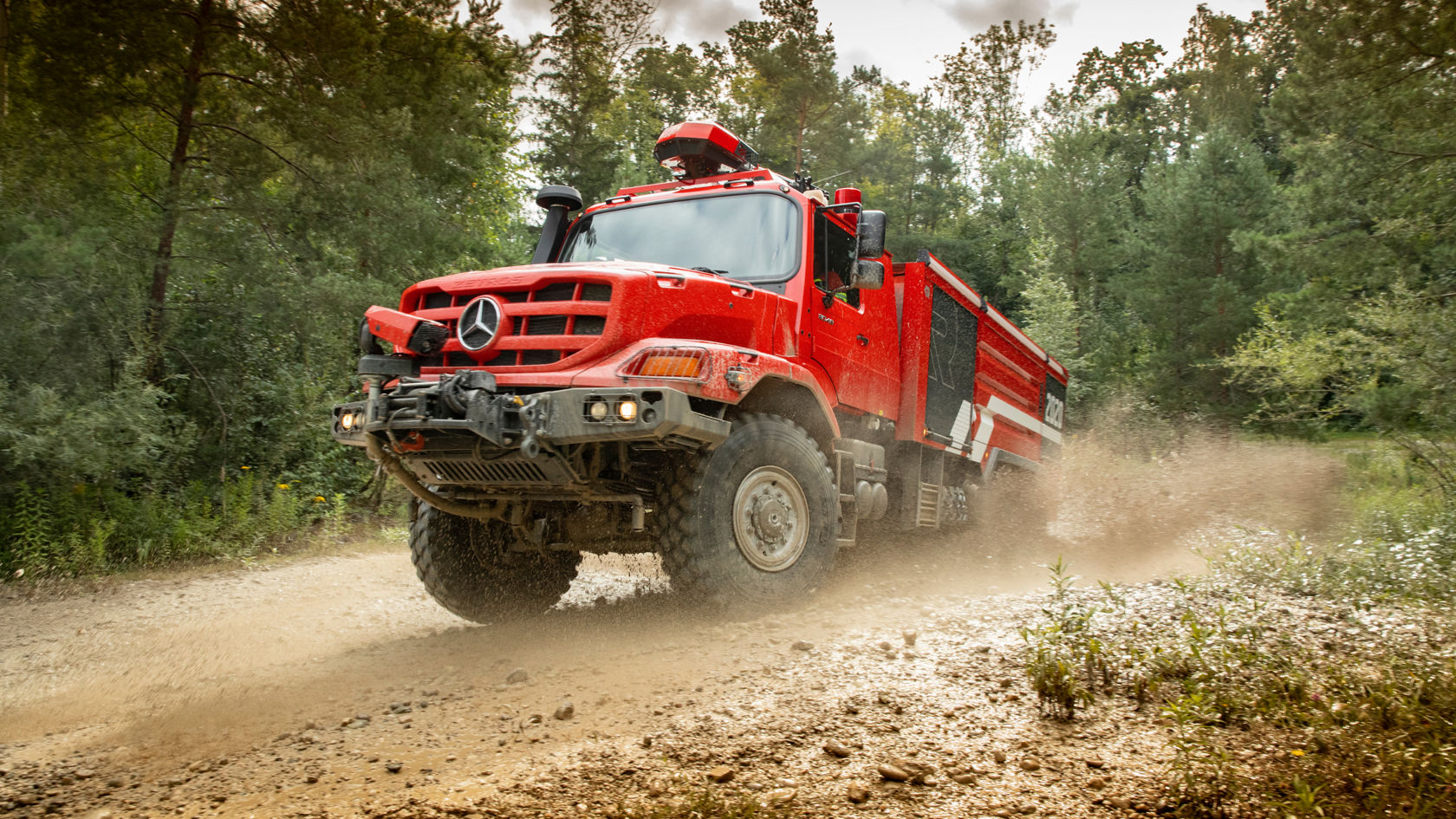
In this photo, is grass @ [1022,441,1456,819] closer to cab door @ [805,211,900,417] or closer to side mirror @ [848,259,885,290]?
cab door @ [805,211,900,417]

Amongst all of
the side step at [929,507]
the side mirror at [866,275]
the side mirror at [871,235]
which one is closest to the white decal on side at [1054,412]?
the side step at [929,507]

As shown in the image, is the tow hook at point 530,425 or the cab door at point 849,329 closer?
the tow hook at point 530,425

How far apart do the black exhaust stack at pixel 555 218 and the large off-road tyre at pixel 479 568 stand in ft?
6.90

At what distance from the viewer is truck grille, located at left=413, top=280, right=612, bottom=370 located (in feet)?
16.5

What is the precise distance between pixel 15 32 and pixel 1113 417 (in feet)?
62.4

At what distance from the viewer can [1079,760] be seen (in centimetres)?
314

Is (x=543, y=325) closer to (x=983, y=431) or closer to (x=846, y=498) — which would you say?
(x=846, y=498)

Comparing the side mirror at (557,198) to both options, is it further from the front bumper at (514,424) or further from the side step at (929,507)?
the side step at (929,507)

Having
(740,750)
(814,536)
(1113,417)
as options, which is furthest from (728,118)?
(740,750)

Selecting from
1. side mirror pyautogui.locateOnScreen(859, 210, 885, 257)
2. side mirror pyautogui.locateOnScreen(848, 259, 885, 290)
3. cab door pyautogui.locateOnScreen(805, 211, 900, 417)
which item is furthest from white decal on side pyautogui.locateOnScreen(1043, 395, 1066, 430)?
side mirror pyautogui.locateOnScreen(859, 210, 885, 257)

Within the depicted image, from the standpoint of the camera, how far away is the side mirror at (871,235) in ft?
20.7

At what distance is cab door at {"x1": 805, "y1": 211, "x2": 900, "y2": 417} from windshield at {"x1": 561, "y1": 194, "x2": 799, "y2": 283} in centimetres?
27

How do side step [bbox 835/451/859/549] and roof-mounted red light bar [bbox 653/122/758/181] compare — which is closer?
side step [bbox 835/451/859/549]

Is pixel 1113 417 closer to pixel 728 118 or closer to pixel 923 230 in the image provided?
pixel 728 118
